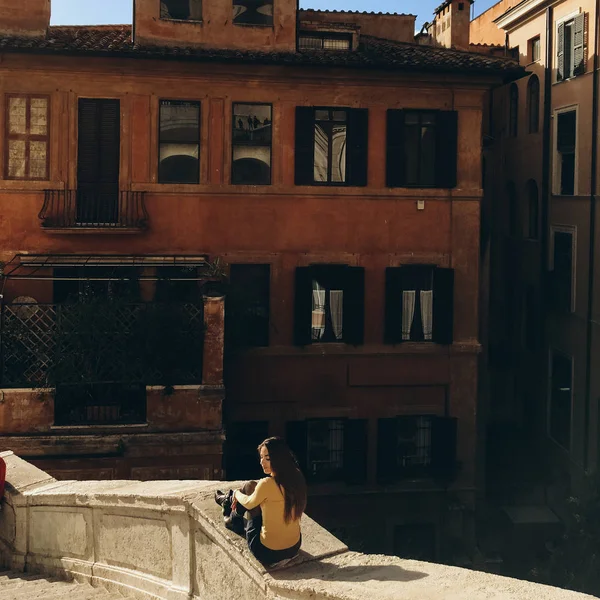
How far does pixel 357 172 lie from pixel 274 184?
1722 mm

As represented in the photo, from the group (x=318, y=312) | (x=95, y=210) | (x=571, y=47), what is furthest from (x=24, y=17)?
(x=571, y=47)

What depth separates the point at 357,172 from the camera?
17062mm

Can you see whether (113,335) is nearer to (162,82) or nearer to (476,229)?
(162,82)

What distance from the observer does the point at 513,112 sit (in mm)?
25047

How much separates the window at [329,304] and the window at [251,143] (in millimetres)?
2174

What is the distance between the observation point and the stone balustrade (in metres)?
6.05

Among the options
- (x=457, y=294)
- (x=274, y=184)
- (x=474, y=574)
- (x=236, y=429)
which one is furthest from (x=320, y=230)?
(x=474, y=574)

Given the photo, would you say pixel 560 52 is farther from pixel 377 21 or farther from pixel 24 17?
pixel 24 17

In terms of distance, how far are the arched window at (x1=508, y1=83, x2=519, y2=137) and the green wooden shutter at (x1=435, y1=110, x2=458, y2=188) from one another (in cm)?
829

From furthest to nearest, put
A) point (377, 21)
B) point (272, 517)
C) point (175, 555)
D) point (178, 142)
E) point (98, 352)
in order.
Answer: point (377, 21)
point (178, 142)
point (98, 352)
point (175, 555)
point (272, 517)

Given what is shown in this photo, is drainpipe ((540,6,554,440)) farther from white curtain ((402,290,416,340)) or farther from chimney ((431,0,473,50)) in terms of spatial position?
white curtain ((402,290,416,340))

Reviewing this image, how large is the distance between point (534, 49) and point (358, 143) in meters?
9.65

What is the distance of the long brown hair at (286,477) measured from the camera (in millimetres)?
6727

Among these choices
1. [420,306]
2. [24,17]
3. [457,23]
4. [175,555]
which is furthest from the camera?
[457,23]
